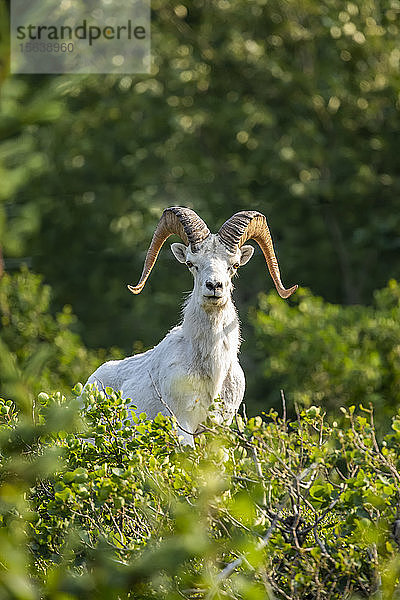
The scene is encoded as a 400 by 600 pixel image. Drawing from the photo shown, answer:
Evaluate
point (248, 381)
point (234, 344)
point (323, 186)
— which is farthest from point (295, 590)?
point (323, 186)

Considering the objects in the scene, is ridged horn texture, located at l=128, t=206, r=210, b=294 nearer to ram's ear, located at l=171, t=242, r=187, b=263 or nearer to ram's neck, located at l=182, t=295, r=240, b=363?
ram's ear, located at l=171, t=242, r=187, b=263

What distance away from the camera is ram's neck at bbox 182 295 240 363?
620 centimetres

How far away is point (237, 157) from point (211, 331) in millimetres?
14759

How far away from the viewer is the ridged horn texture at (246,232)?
6.33 metres

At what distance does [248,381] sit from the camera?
1636 cm

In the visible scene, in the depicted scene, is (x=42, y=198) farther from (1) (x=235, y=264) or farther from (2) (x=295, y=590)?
(2) (x=295, y=590)

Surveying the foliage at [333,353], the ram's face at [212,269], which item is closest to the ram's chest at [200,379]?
the ram's face at [212,269]

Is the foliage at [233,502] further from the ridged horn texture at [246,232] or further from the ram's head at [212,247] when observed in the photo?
the ridged horn texture at [246,232]

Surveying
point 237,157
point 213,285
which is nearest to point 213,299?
point 213,285

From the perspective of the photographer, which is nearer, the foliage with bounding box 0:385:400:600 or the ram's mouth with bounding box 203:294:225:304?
the foliage with bounding box 0:385:400:600

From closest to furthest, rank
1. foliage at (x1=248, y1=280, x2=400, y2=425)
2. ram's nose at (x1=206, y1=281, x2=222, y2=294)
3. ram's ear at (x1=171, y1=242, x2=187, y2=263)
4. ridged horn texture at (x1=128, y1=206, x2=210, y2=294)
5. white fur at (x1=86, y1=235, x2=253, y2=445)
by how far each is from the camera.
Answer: ram's nose at (x1=206, y1=281, x2=222, y2=294) → white fur at (x1=86, y1=235, x2=253, y2=445) → ridged horn texture at (x1=128, y1=206, x2=210, y2=294) → ram's ear at (x1=171, y1=242, x2=187, y2=263) → foliage at (x1=248, y1=280, x2=400, y2=425)

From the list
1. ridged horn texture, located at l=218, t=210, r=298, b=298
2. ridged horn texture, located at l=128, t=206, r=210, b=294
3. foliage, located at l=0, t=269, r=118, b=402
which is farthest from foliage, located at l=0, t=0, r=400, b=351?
ridged horn texture, located at l=128, t=206, r=210, b=294

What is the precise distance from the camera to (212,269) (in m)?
5.99

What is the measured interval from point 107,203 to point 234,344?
1462 centimetres
